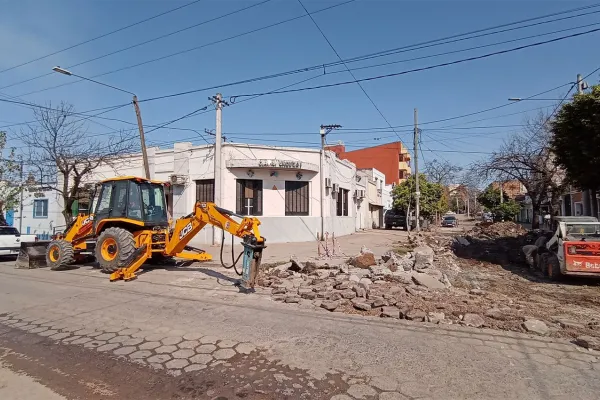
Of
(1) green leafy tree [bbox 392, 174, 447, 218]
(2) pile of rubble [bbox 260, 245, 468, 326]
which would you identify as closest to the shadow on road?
(2) pile of rubble [bbox 260, 245, 468, 326]

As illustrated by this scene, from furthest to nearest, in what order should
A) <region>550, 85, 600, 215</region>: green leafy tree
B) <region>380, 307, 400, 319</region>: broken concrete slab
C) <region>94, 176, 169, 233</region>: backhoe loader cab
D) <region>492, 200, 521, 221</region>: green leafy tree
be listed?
<region>492, 200, 521, 221</region>: green leafy tree < <region>550, 85, 600, 215</region>: green leafy tree < <region>94, 176, 169, 233</region>: backhoe loader cab < <region>380, 307, 400, 319</region>: broken concrete slab

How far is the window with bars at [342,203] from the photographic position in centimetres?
2625

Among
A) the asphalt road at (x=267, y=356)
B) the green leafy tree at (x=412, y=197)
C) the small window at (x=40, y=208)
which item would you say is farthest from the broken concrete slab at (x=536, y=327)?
the small window at (x=40, y=208)

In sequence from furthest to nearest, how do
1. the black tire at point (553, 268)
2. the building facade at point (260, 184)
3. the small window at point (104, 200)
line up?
the building facade at point (260, 184) < the small window at point (104, 200) < the black tire at point (553, 268)

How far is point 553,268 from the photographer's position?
10.8m

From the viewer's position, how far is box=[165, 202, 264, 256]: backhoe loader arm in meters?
8.62

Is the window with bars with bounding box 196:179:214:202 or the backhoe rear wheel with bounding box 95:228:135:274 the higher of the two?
the window with bars with bounding box 196:179:214:202

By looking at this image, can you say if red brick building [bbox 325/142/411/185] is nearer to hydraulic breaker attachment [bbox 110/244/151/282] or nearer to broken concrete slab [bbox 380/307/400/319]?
hydraulic breaker attachment [bbox 110/244/151/282]

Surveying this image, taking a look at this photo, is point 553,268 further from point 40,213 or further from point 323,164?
point 40,213

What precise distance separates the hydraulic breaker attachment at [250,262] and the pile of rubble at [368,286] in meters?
0.58

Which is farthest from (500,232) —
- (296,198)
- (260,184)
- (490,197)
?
(490,197)

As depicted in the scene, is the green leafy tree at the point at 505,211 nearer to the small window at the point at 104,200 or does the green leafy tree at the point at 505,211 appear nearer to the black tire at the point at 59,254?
the small window at the point at 104,200

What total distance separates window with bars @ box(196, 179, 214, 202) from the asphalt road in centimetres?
1359

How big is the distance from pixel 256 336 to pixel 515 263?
41.8 feet
